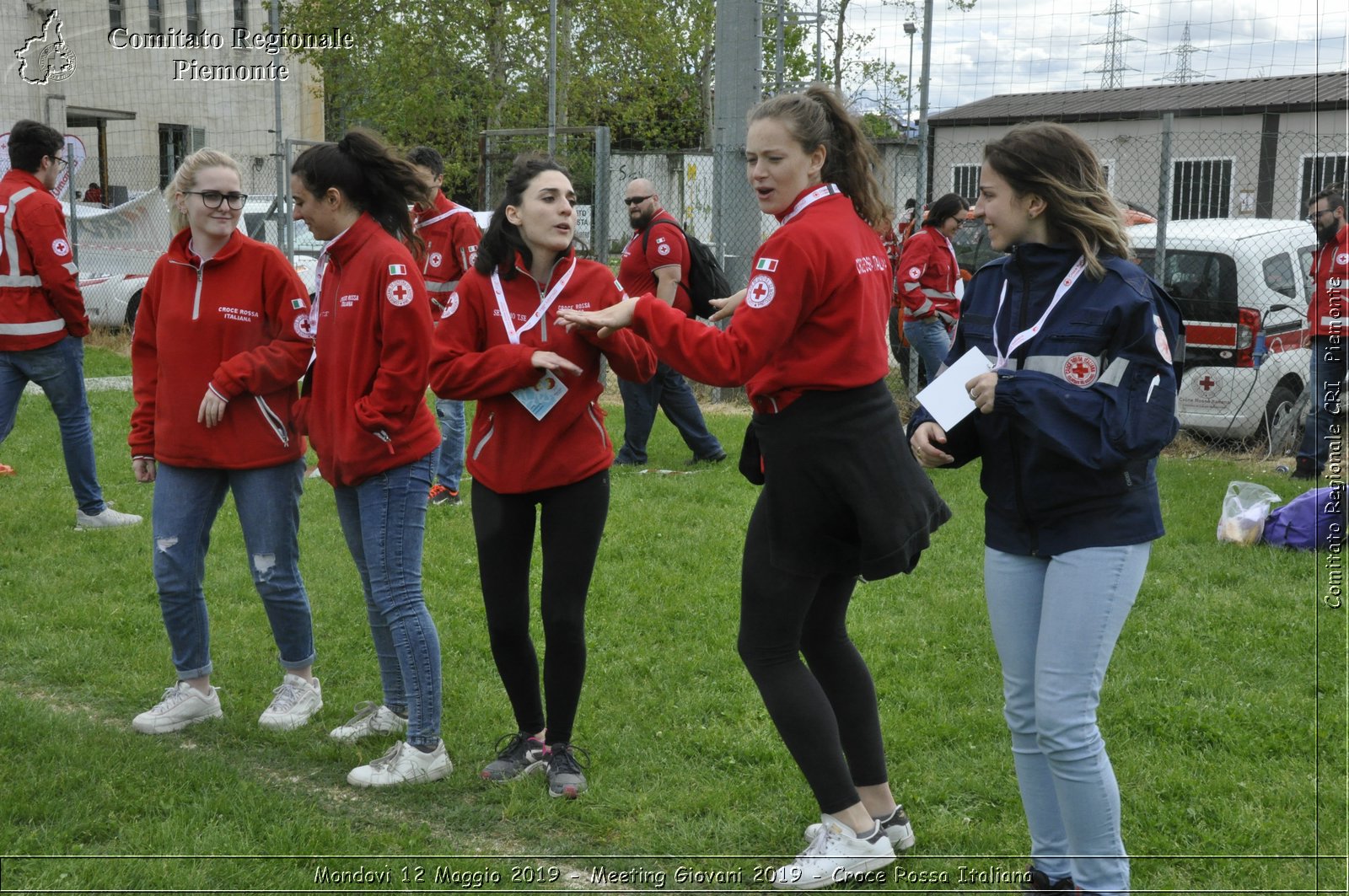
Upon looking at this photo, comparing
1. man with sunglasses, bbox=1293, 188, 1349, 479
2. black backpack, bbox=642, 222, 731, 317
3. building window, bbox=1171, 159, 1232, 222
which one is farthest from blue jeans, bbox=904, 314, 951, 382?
building window, bbox=1171, 159, 1232, 222

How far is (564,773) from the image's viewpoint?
4109mm

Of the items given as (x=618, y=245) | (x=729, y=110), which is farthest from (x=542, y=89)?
(x=729, y=110)

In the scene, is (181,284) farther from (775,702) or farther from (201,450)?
(775,702)

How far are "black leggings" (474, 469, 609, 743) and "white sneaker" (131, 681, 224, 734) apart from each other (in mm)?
1370

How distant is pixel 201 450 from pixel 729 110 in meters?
8.86

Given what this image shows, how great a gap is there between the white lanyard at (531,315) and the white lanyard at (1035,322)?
1399 millimetres

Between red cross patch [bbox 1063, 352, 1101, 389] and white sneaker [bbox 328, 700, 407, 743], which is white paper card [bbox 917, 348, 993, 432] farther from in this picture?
white sneaker [bbox 328, 700, 407, 743]

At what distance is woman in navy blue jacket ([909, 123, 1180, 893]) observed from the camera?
9.73ft

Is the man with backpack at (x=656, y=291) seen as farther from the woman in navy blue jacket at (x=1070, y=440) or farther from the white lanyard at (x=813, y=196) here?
the woman in navy blue jacket at (x=1070, y=440)

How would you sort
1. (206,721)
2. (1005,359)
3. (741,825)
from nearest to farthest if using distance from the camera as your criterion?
(1005,359) < (741,825) < (206,721)

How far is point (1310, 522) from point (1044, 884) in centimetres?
434

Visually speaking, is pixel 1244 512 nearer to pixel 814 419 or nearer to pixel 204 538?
pixel 814 419

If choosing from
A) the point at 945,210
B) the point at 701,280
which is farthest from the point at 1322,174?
the point at 701,280

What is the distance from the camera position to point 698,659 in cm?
533
